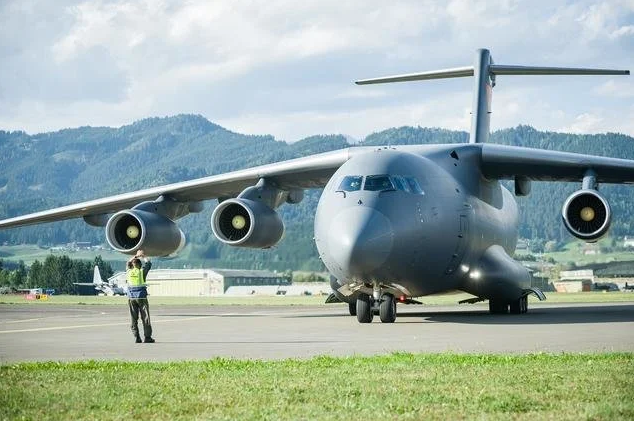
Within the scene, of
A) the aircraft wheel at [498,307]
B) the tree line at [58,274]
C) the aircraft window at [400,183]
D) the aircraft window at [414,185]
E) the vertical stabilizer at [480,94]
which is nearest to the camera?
the aircraft window at [400,183]

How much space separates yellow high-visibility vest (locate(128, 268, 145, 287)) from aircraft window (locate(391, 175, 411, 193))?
527 centimetres

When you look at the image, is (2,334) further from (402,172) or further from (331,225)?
(402,172)

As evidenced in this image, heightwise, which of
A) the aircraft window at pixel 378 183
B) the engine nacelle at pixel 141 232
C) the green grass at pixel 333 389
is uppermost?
the aircraft window at pixel 378 183

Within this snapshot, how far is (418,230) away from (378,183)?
3.68 feet

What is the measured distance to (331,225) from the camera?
61.0ft

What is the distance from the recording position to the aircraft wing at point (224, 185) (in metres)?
24.2

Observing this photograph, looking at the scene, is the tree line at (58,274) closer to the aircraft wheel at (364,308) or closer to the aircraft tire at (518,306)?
the aircraft tire at (518,306)

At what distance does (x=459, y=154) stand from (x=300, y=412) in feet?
51.8

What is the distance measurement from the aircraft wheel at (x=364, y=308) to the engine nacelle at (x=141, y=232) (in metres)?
7.06

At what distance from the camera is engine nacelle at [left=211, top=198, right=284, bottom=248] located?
23.8 m

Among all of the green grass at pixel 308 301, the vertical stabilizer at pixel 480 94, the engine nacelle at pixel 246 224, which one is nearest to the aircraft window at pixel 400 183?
the engine nacelle at pixel 246 224

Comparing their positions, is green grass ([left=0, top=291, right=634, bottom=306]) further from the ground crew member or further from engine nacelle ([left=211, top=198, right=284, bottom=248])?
the ground crew member

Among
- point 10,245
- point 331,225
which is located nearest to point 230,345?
point 331,225

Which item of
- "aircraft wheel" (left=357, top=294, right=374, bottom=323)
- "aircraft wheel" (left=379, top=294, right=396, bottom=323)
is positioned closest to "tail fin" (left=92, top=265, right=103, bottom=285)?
"aircraft wheel" (left=357, top=294, right=374, bottom=323)
